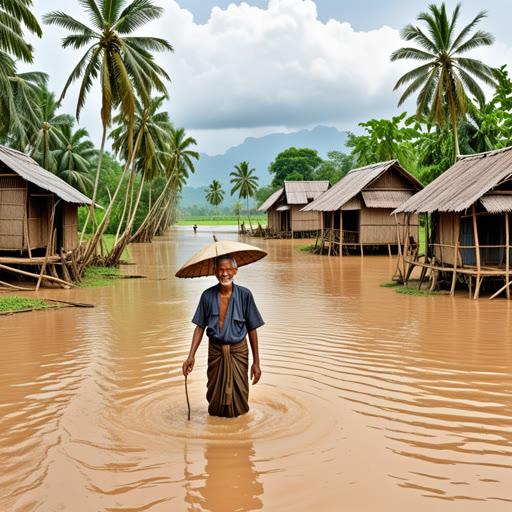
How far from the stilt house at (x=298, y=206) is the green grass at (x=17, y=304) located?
1143 inches

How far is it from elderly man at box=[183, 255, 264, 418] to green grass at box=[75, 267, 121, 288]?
11.3 meters

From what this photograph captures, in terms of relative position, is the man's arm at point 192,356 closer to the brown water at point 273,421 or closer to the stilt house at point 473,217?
the brown water at point 273,421

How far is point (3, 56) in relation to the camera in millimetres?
21016

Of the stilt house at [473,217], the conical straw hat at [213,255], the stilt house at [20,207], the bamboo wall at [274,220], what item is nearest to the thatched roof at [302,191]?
the bamboo wall at [274,220]

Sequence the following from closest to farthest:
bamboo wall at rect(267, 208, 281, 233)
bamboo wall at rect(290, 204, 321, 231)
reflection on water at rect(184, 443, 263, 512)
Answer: reflection on water at rect(184, 443, 263, 512) < bamboo wall at rect(290, 204, 321, 231) < bamboo wall at rect(267, 208, 281, 233)

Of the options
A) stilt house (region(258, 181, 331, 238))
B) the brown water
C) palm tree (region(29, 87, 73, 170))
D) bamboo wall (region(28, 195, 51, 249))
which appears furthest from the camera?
stilt house (region(258, 181, 331, 238))

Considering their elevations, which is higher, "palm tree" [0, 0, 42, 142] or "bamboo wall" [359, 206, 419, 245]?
"palm tree" [0, 0, 42, 142]

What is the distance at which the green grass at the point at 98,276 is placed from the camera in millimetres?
15997

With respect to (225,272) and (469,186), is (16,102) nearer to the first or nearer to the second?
(469,186)

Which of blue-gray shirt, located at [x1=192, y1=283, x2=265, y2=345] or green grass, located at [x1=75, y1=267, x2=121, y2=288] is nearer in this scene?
blue-gray shirt, located at [x1=192, y1=283, x2=265, y2=345]

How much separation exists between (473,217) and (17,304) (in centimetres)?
977

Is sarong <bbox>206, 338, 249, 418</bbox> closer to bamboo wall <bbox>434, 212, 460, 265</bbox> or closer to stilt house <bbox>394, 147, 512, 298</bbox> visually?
stilt house <bbox>394, 147, 512, 298</bbox>

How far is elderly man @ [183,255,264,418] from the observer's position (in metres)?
4.98

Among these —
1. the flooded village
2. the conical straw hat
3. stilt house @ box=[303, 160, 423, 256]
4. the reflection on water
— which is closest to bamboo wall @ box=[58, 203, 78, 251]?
the flooded village
